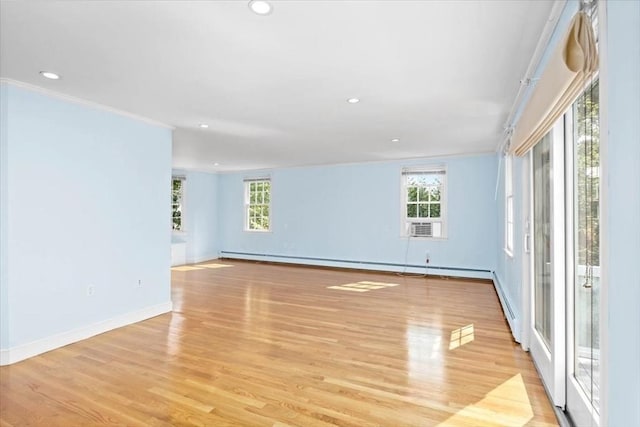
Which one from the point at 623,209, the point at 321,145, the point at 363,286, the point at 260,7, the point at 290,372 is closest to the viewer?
the point at 623,209

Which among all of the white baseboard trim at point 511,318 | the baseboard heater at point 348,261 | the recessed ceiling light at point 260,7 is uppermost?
the recessed ceiling light at point 260,7

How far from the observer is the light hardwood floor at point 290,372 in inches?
83.6

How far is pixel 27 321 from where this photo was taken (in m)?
3.00

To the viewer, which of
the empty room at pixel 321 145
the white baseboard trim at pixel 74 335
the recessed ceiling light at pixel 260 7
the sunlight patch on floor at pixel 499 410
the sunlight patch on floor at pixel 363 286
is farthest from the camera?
the sunlight patch on floor at pixel 363 286

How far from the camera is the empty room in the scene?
1654 millimetres

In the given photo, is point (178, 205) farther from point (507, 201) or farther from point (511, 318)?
point (511, 318)

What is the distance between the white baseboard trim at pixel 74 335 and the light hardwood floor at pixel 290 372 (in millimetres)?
91

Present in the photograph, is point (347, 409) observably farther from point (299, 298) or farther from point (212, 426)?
point (299, 298)

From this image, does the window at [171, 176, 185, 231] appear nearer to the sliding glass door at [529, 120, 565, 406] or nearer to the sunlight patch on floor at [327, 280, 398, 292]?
the sunlight patch on floor at [327, 280, 398, 292]

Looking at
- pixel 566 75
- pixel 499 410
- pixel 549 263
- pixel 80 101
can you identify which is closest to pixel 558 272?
pixel 549 263

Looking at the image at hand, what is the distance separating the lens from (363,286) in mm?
5984

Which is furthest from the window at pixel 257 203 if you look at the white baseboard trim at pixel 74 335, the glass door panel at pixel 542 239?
the glass door panel at pixel 542 239

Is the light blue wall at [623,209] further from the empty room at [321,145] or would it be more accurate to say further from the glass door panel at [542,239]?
the glass door panel at [542,239]

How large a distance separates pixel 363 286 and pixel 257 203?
4137mm
